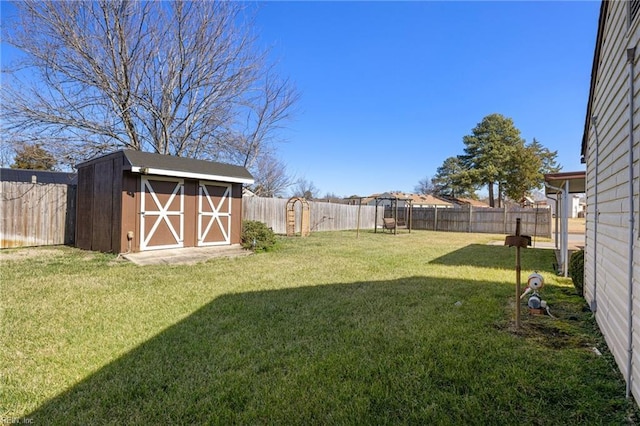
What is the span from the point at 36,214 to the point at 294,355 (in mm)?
9201

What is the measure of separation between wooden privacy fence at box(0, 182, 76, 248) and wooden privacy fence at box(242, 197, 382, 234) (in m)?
5.33

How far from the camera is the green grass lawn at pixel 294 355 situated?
1.94m

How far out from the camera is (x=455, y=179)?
2945 centimetres

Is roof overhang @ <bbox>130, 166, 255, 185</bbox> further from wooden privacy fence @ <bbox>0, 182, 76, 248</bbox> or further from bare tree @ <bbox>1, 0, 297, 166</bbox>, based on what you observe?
bare tree @ <bbox>1, 0, 297, 166</bbox>

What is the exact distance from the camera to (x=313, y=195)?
4184cm

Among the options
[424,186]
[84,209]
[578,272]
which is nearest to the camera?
[578,272]

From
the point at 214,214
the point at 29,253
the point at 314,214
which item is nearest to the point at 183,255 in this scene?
the point at 214,214

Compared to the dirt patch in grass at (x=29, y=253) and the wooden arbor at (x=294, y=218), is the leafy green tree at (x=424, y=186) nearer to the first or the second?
the wooden arbor at (x=294, y=218)

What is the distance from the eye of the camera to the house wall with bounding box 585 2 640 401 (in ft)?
7.12

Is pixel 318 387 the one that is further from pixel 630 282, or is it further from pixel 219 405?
pixel 630 282

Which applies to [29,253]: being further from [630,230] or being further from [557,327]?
[630,230]

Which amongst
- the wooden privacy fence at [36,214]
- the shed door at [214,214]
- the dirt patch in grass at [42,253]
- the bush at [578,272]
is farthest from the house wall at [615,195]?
the wooden privacy fence at [36,214]

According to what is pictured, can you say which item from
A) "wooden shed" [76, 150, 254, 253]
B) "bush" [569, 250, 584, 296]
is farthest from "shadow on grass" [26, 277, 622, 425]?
"wooden shed" [76, 150, 254, 253]

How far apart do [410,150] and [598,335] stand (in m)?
30.3
